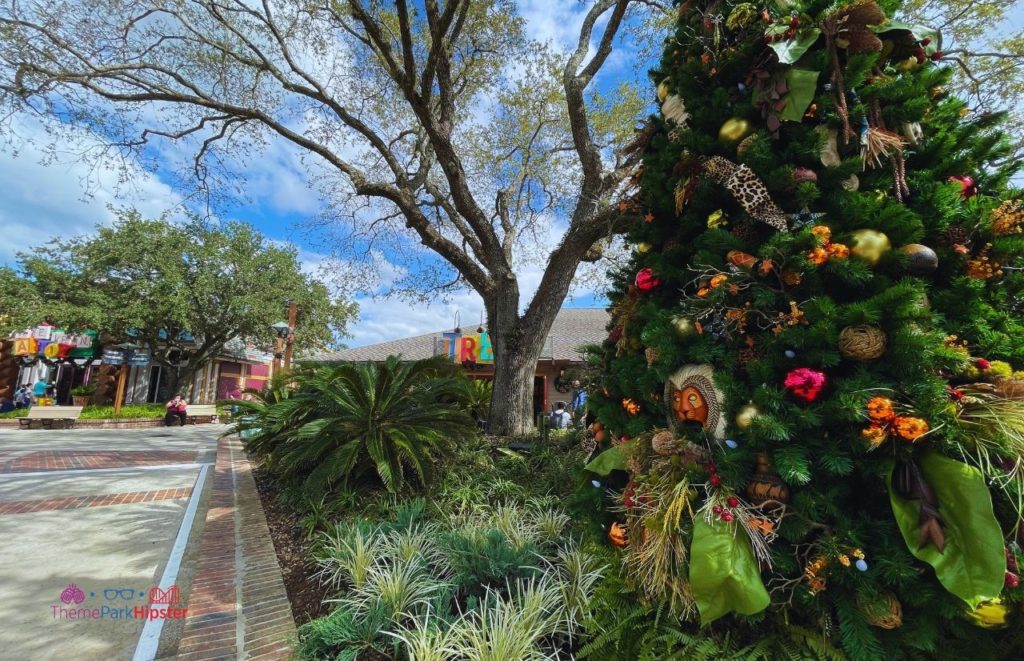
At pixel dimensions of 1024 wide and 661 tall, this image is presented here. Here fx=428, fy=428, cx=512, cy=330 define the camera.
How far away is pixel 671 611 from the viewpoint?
4.77ft

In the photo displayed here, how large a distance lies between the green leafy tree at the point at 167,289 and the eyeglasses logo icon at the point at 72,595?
1472 centimetres

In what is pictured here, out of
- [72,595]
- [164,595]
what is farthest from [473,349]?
[72,595]

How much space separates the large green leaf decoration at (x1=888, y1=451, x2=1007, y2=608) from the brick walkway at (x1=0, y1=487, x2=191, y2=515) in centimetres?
661

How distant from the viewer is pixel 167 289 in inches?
597

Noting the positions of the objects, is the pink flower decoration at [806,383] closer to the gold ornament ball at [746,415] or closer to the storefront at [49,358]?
the gold ornament ball at [746,415]

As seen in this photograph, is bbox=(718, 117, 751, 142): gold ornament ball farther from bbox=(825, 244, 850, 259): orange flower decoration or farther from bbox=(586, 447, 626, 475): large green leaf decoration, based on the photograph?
bbox=(586, 447, 626, 475): large green leaf decoration

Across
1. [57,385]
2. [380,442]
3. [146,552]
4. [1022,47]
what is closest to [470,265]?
[380,442]

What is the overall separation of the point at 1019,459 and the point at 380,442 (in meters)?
4.29

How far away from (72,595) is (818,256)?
4.64m

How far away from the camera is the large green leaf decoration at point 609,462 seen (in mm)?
1720

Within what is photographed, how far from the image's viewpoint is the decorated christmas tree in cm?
118

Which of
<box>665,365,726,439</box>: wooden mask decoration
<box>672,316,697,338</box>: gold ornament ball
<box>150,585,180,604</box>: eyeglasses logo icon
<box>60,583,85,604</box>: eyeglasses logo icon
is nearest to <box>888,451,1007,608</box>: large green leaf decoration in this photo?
<box>665,365,726,439</box>: wooden mask decoration

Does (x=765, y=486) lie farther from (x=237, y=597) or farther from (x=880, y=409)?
(x=237, y=597)

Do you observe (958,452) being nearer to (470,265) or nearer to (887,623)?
(887,623)
